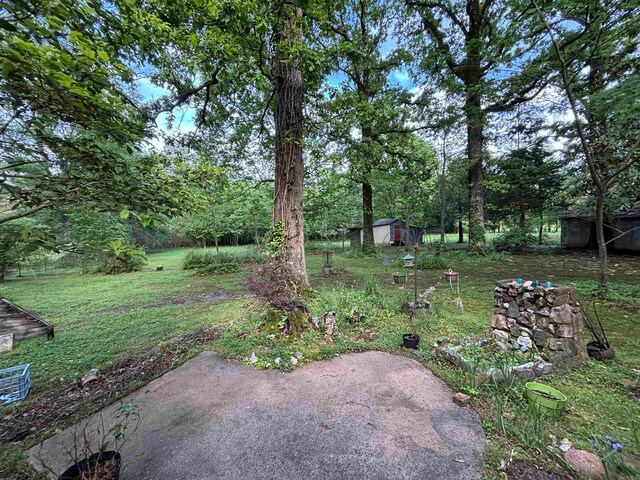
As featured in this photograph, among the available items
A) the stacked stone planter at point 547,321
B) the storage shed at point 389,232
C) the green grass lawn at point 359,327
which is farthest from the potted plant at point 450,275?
the storage shed at point 389,232

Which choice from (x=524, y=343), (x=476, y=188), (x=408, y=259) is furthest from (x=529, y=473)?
(x=476, y=188)

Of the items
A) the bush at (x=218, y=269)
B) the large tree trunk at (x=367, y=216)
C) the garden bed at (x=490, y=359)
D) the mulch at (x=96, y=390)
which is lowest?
the mulch at (x=96, y=390)

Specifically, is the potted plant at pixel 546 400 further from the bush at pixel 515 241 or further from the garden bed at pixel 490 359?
the bush at pixel 515 241

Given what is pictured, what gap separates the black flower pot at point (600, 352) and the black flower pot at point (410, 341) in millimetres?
1851

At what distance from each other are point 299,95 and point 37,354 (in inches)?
227

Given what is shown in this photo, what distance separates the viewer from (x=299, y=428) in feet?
6.61

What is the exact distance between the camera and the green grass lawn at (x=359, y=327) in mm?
2029

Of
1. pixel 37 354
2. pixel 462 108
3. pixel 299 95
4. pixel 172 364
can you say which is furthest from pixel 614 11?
pixel 37 354

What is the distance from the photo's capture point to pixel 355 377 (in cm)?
270

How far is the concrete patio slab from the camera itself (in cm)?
166

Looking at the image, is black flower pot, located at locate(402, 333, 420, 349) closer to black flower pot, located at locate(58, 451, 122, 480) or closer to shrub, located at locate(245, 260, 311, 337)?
shrub, located at locate(245, 260, 311, 337)

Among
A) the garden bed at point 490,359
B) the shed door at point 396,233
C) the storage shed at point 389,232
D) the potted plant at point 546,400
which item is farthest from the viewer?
the shed door at point 396,233

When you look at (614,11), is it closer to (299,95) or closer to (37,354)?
(299,95)

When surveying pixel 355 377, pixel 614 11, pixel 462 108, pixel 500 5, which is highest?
pixel 500 5
